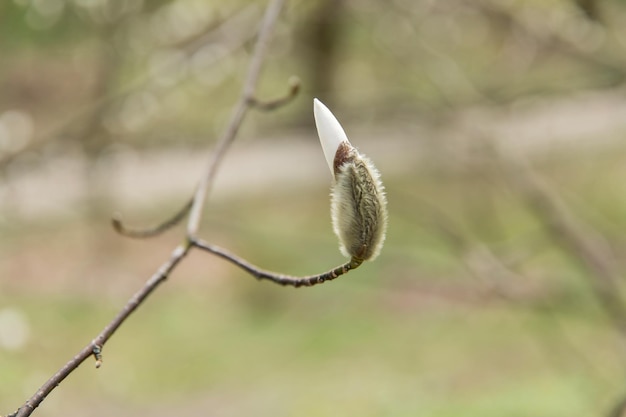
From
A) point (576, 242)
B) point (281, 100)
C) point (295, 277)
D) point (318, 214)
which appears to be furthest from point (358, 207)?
point (318, 214)

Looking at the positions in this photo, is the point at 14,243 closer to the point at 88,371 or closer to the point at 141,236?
the point at 88,371

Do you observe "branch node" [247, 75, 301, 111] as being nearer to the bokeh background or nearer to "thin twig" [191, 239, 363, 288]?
"thin twig" [191, 239, 363, 288]

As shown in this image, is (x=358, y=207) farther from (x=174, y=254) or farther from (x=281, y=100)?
(x=281, y=100)

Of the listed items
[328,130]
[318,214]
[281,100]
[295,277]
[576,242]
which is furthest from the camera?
[318,214]

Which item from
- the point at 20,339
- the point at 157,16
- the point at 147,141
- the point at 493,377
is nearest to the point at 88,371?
the point at 20,339

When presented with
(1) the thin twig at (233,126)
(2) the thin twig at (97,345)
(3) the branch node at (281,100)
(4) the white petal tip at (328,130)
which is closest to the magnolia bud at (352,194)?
(4) the white petal tip at (328,130)

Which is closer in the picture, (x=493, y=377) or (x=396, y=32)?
(x=396, y=32)

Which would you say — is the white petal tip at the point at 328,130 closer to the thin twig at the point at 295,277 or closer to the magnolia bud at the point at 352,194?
the magnolia bud at the point at 352,194
